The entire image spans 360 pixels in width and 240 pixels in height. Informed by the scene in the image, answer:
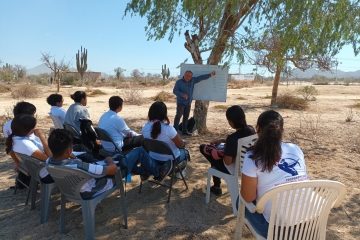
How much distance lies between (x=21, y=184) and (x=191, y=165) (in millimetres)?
2493

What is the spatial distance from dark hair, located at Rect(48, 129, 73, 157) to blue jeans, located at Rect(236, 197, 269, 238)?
1.68 meters

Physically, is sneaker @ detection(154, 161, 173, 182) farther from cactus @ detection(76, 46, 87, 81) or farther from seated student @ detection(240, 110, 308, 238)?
cactus @ detection(76, 46, 87, 81)

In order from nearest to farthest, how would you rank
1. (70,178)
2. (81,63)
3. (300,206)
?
1. (300,206)
2. (70,178)
3. (81,63)

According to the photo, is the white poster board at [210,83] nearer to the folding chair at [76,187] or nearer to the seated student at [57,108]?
the seated student at [57,108]

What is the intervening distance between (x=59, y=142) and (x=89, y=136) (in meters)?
1.98

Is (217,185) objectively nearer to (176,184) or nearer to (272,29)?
(176,184)

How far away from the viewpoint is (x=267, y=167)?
284 cm

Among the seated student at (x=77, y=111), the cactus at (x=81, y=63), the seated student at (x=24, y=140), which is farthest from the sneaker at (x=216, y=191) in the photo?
the cactus at (x=81, y=63)

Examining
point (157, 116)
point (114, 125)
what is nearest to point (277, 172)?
point (157, 116)

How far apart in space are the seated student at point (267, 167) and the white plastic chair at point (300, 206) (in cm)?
12

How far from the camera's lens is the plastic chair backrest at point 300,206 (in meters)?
2.64

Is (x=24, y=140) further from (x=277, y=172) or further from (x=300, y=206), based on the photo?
(x=300, y=206)

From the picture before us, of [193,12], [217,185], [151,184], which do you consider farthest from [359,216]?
[193,12]

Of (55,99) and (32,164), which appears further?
(55,99)
